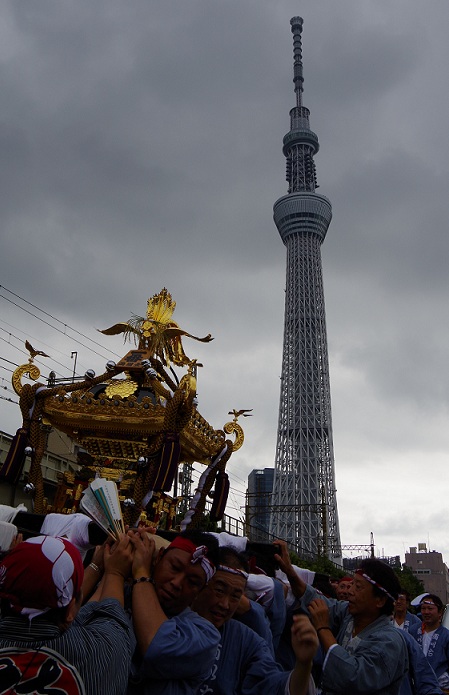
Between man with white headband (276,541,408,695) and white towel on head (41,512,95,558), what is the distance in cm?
124

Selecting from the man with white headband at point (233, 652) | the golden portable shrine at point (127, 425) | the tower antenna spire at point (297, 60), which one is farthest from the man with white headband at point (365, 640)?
the tower antenna spire at point (297, 60)

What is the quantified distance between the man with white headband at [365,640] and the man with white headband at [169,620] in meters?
→ 0.67

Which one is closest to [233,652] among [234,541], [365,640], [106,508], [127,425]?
[365,640]

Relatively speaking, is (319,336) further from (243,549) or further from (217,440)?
(243,549)

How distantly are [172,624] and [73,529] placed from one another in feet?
3.50

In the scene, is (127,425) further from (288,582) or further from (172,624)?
(172,624)

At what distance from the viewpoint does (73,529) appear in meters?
3.39

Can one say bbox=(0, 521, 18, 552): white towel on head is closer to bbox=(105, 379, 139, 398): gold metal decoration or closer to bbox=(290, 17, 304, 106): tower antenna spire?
bbox=(105, 379, 139, 398): gold metal decoration

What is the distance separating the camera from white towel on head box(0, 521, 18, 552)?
124 inches

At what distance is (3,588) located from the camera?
81.3 inches

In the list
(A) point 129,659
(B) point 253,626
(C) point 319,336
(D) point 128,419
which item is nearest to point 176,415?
(D) point 128,419

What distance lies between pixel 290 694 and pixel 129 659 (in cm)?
92

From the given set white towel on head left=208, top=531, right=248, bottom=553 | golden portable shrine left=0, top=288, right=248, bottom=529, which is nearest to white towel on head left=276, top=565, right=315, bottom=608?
white towel on head left=208, top=531, right=248, bottom=553

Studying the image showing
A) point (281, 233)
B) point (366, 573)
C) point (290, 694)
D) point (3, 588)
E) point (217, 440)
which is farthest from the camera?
point (281, 233)
